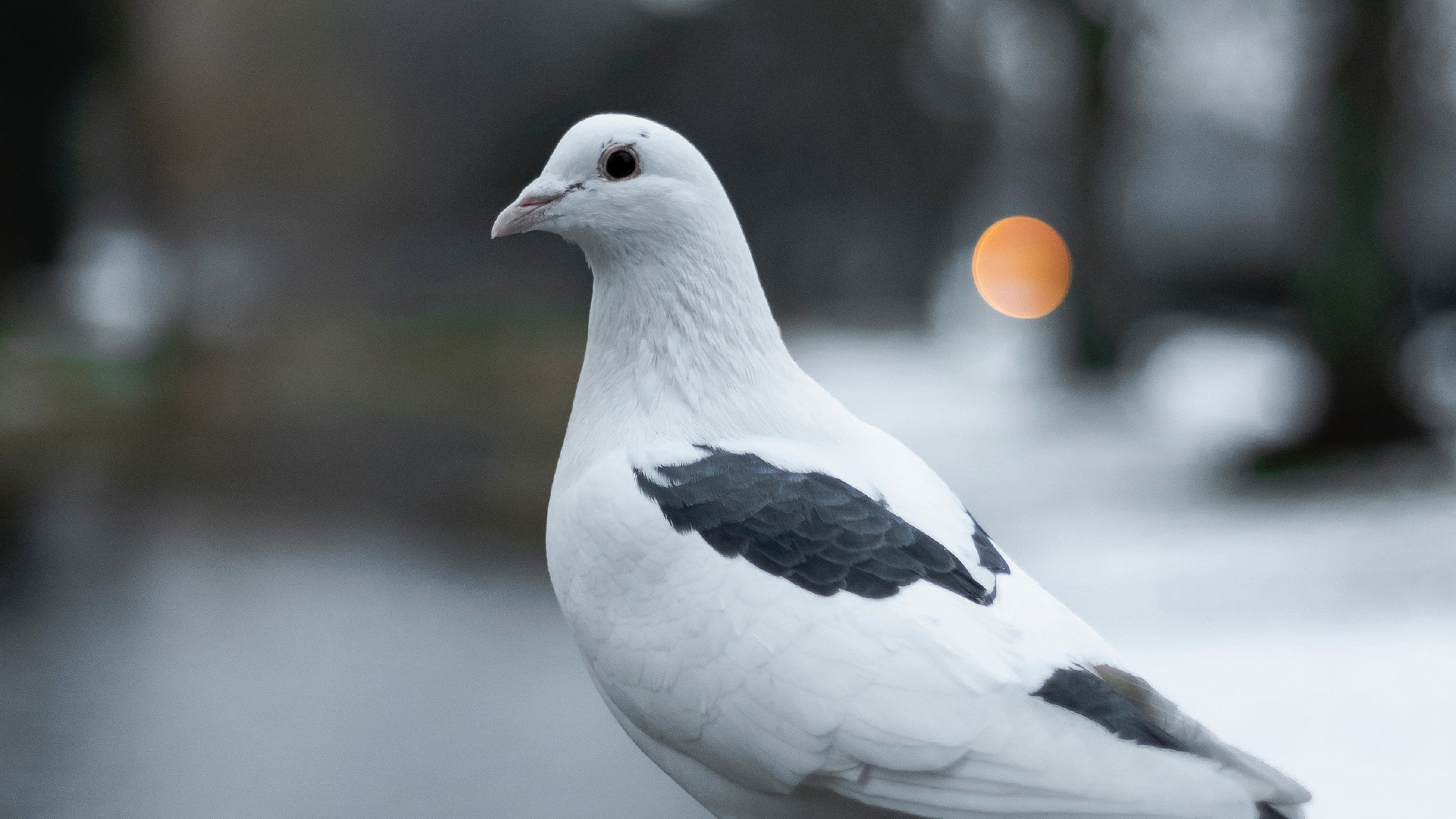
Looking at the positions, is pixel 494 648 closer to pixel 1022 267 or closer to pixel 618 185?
pixel 618 185

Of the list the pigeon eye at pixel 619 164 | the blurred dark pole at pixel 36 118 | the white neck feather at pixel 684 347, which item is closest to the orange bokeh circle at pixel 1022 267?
the white neck feather at pixel 684 347

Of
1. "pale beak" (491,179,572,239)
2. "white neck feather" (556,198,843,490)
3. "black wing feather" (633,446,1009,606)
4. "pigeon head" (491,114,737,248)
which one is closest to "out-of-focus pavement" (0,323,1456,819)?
"black wing feather" (633,446,1009,606)

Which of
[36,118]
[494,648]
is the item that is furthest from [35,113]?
[494,648]

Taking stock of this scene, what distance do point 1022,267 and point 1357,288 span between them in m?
7.11

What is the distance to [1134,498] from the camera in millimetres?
5836

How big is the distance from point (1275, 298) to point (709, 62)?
7.22 metres

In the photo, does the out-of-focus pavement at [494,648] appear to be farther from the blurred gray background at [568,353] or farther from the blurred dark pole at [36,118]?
the blurred dark pole at [36,118]

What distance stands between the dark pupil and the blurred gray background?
130 centimetres

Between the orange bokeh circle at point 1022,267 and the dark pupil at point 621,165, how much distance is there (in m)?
7.92

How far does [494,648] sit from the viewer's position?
14.0 ft

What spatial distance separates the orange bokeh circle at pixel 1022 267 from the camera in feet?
33.2

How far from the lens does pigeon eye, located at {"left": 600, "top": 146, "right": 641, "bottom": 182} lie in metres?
1.62

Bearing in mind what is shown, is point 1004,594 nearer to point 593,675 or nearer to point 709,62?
point 593,675

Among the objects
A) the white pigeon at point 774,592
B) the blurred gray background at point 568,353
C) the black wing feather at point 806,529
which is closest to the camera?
the white pigeon at point 774,592
